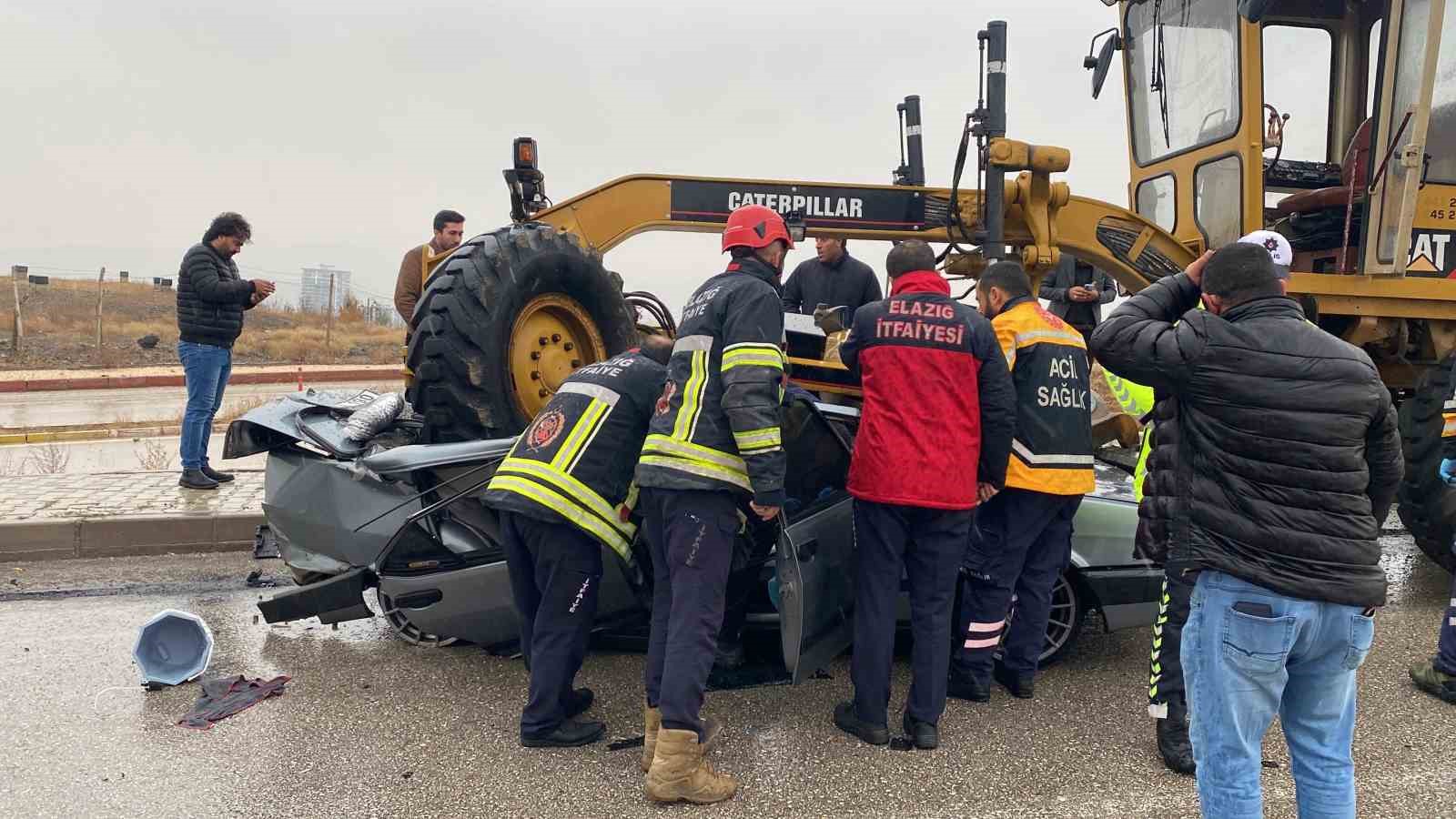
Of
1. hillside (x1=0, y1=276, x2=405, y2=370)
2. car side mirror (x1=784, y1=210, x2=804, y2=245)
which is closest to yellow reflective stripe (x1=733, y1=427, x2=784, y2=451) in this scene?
car side mirror (x1=784, y1=210, x2=804, y2=245)

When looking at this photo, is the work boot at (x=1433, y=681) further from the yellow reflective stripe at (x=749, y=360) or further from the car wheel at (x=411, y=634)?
the car wheel at (x=411, y=634)

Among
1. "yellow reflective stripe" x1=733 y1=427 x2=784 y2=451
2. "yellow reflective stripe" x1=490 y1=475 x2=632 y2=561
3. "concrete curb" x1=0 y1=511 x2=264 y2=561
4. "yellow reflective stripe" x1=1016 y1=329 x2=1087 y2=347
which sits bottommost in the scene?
"concrete curb" x1=0 y1=511 x2=264 y2=561

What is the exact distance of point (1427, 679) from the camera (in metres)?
3.91

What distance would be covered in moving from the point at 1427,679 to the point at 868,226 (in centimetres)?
343

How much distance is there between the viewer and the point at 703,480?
10.3 feet

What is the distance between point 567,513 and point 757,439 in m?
0.71

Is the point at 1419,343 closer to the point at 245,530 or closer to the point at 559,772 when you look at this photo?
the point at 559,772

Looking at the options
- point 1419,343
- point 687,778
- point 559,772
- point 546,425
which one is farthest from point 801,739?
point 1419,343

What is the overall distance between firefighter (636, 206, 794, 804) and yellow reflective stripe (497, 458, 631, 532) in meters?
0.15

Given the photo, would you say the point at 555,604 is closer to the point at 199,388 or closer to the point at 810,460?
the point at 810,460

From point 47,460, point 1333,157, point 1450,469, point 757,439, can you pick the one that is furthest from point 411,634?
point 1333,157

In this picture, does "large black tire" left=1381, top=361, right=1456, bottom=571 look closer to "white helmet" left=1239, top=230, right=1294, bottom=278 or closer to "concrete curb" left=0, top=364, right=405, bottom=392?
"white helmet" left=1239, top=230, right=1294, bottom=278

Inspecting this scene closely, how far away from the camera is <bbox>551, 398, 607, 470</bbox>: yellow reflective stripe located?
11.0ft

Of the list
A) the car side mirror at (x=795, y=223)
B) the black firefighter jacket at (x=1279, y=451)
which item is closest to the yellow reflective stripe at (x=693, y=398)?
the black firefighter jacket at (x=1279, y=451)
